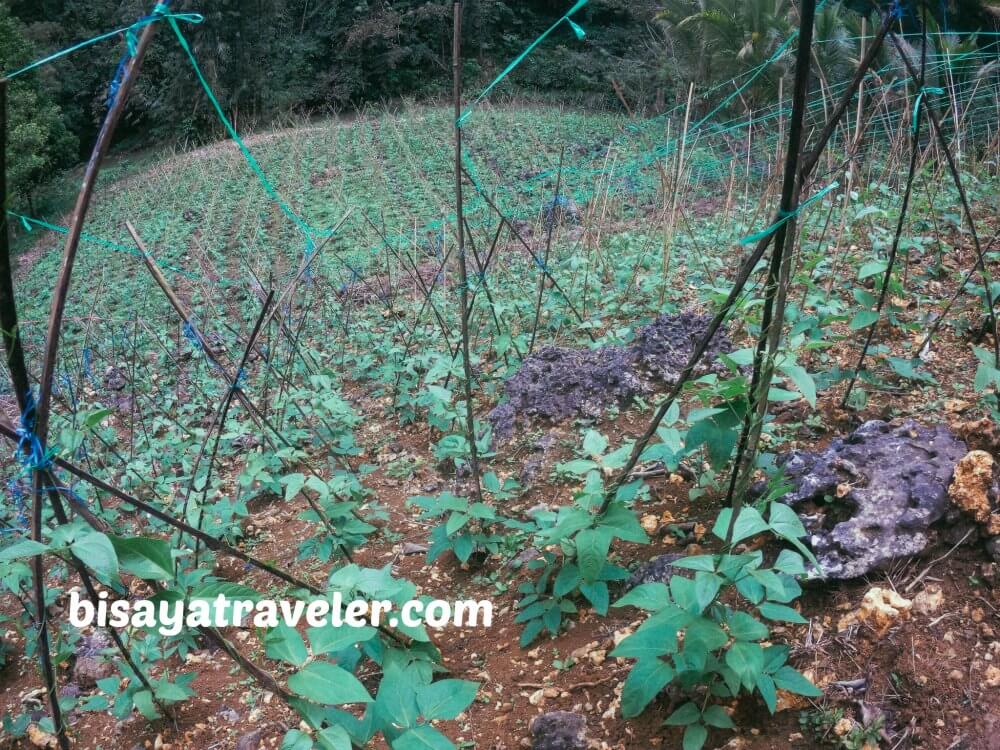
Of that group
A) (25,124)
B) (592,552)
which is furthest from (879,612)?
(25,124)

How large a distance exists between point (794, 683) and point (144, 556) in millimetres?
911

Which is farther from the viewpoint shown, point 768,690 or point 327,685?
point 768,690

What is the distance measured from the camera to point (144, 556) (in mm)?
866

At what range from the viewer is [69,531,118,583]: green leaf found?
2.56 feet

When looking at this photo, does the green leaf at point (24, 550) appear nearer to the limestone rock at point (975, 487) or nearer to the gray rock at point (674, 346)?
the limestone rock at point (975, 487)

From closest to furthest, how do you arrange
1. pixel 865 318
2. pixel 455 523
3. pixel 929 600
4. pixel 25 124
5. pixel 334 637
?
pixel 334 637 < pixel 929 600 < pixel 455 523 < pixel 865 318 < pixel 25 124

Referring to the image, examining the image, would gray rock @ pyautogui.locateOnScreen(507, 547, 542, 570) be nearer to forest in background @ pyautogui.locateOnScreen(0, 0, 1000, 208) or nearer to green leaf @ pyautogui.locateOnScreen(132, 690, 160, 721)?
green leaf @ pyautogui.locateOnScreen(132, 690, 160, 721)

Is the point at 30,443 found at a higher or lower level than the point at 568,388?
higher

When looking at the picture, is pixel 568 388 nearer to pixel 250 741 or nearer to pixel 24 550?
pixel 250 741

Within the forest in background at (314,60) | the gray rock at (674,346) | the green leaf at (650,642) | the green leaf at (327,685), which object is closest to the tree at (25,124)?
the forest in background at (314,60)

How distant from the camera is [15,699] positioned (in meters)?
1.61

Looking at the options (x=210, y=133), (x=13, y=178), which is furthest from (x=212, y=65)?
(x=13, y=178)

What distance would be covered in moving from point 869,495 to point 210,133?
1587 centimetres

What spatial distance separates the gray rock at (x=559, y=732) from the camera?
3.61ft
